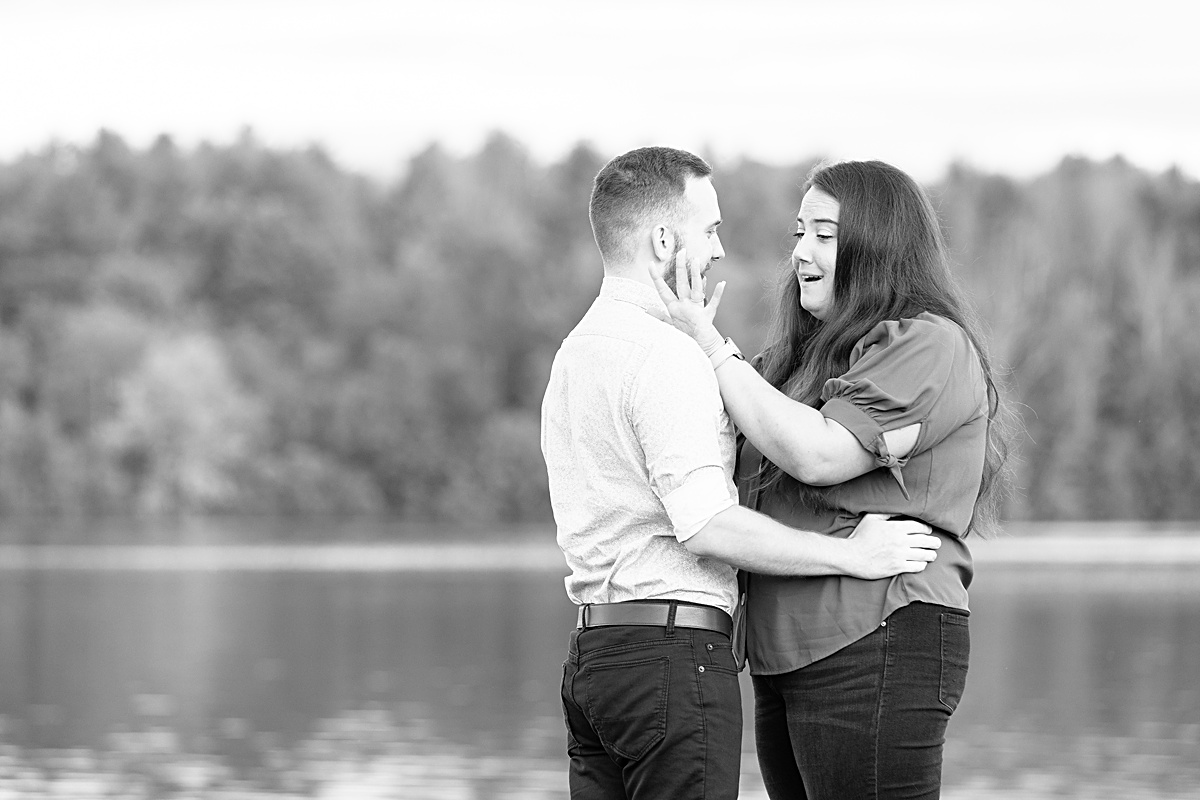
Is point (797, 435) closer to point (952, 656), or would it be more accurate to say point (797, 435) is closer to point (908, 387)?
point (908, 387)

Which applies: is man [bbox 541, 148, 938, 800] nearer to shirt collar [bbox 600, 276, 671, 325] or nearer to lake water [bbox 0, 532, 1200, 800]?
shirt collar [bbox 600, 276, 671, 325]

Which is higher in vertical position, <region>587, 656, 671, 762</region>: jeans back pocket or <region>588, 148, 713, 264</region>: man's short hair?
<region>588, 148, 713, 264</region>: man's short hair

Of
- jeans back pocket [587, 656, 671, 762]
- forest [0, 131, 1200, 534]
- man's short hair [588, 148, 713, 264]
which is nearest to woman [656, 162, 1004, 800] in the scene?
man's short hair [588, 148, 713, 264]

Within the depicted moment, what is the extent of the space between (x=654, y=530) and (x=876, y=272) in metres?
0.78

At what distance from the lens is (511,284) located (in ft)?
216

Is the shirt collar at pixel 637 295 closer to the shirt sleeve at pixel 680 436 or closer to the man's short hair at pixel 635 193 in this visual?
the man's short hair at pixel 635 193

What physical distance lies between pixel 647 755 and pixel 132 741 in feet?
37.7

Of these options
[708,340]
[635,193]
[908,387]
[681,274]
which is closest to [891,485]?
[908,387]

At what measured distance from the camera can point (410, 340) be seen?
67.2 meters

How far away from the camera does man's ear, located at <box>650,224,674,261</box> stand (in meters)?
3.81

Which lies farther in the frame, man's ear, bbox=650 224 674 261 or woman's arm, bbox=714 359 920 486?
man's ear, bbox=650 224 674 261

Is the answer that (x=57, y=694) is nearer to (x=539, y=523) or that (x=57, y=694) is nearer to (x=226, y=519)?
(x=539, y=523)

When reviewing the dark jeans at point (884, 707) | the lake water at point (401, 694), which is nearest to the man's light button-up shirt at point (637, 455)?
the dark jeans at point (884, 707)

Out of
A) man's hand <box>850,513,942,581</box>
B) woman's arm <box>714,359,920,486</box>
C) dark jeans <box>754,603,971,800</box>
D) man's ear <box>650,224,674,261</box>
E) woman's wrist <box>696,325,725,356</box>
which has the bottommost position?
dark jeans <box>754,603,971,800</box>
